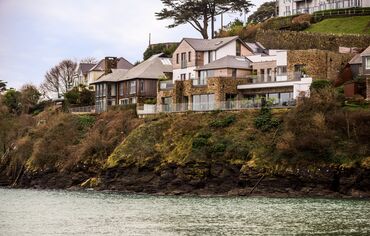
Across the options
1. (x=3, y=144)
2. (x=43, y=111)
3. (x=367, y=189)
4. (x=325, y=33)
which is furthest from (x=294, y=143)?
(x=43, y=111)

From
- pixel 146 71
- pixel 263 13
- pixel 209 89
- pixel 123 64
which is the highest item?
pixel 263 13

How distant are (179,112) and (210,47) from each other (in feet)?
43.9

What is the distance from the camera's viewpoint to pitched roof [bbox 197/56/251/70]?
104 metres

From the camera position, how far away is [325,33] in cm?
11931

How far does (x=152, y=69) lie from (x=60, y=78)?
4417 centimetres

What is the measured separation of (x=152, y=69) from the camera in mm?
121812

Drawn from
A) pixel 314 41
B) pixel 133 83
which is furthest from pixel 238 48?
pixel 133 83

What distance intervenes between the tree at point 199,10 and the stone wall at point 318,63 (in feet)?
108

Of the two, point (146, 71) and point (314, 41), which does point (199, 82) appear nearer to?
point (146, 71)

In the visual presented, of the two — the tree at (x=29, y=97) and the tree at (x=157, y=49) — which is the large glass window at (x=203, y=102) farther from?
the tree at (x=29, y=97)

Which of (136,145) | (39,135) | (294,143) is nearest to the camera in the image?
(294,143)

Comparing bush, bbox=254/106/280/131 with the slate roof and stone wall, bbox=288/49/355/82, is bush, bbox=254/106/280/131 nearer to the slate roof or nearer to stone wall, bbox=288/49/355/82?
stone wall, bbox=288/49/355/82

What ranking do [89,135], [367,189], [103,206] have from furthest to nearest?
[89,135]
[367,189]
[103,206]

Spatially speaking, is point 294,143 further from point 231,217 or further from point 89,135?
point 89,135
